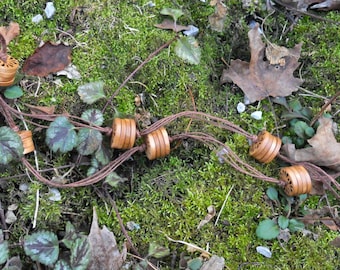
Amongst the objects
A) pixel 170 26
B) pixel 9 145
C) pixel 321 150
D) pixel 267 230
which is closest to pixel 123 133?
pixel 9 145

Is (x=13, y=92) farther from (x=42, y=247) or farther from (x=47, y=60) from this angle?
(x=42, y=247)

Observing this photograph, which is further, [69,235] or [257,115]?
[257,115]

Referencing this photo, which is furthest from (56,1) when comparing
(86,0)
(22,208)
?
(22,208)

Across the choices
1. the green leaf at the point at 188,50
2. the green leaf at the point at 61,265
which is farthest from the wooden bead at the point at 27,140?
the green leaf at the point at 188,50

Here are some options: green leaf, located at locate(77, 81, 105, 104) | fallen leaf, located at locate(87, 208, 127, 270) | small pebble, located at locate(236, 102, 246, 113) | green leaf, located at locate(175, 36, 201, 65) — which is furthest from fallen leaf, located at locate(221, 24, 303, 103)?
fallen leaf, located at locate(87, 208, 127, 270)

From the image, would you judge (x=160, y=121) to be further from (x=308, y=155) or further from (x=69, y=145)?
(x=308, y=155)

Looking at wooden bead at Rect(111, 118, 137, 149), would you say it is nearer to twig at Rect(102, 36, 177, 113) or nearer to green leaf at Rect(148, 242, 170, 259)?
twig at Rect(102, 36, 177, 113)
